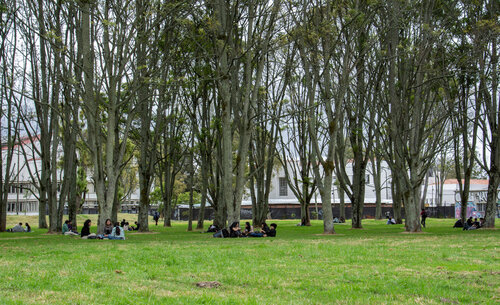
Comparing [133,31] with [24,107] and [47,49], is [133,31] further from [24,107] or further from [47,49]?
[24,107]

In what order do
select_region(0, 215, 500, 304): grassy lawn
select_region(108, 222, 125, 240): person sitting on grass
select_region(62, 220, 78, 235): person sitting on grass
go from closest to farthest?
1. select_region(0, 215, 500, 304): grassy lawn
2. select_region(108, 222, 125, 240): person sitting on grass
3. select_region(62, 220, 78, 235): person sitting on grass

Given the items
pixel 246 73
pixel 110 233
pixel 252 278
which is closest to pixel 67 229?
pixel 110 233

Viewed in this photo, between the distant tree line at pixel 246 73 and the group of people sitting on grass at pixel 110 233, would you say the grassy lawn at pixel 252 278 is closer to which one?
the group of people sitting on grass at pixel 110 233

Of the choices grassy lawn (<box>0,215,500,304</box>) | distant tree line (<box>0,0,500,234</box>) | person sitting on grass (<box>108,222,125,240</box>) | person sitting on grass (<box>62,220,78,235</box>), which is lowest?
person sitting on grass (<box>62,220,78,235</box>)

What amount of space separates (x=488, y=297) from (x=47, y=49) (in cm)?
2451

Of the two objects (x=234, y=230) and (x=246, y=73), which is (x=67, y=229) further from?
(x=246, y=73)

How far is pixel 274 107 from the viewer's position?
31438mm

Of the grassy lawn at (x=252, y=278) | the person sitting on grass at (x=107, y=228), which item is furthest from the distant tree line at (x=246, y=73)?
the grassy lawn at (x=252, y=278)

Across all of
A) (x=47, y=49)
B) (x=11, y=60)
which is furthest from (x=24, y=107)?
(x=47, y=49)

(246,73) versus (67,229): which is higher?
(246,73)

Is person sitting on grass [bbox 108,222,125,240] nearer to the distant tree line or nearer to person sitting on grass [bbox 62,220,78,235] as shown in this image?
the distant tree line

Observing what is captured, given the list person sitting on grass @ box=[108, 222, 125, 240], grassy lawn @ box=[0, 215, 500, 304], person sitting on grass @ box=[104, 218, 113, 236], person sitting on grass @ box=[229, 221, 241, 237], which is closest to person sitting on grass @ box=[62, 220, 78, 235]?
person sitting on grass @ box=[104, 218, 113, 236]

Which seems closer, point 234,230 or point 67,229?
point 234,230

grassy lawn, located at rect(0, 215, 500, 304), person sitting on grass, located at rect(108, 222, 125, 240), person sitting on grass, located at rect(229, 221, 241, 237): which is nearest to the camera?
grassy lawn, located at rect(0, 215, 500, 304)
